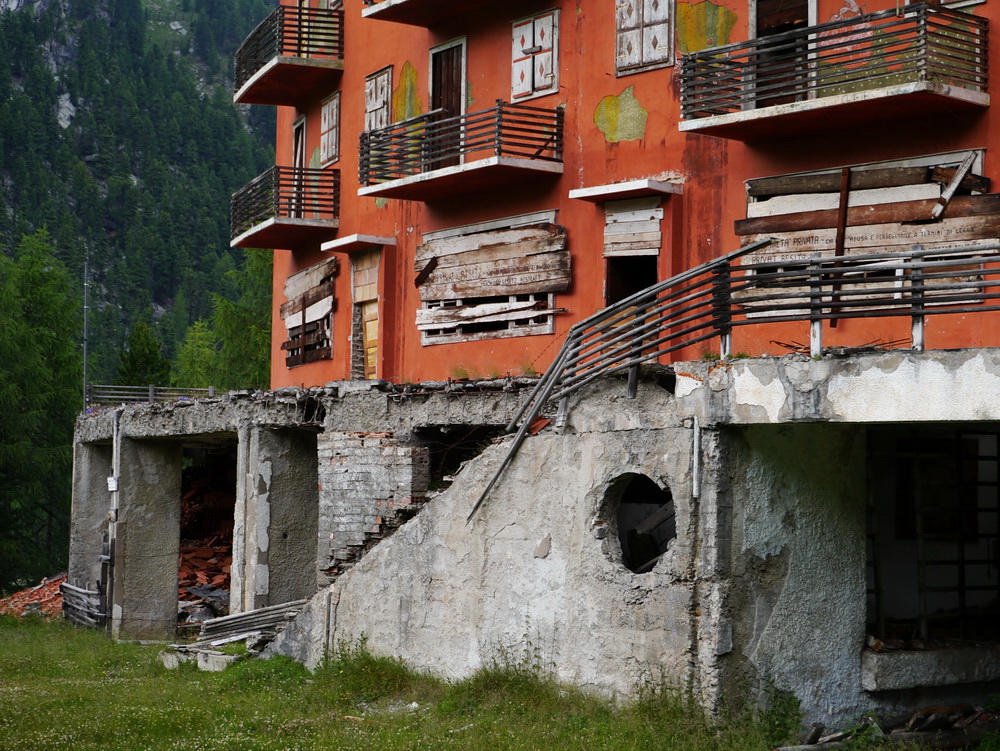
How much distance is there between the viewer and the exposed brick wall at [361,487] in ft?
49.6

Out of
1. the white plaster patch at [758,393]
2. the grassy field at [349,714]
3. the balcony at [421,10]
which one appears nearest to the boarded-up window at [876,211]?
the white plaster patch at [758,393]

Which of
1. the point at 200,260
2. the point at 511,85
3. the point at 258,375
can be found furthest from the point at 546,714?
the point at 200,260

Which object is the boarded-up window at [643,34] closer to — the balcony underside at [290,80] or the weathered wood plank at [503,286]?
the weathered wood plank at [503,286]

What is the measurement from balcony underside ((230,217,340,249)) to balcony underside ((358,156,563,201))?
3225 mm

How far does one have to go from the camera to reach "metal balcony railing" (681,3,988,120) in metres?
12.8

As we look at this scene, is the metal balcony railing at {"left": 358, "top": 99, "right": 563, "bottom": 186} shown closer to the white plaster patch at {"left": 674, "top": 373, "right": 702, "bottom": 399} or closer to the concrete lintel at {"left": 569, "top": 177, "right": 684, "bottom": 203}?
the concrete lintel at {"left": 569, "top": 177, "right": 684, "bottom": 203}

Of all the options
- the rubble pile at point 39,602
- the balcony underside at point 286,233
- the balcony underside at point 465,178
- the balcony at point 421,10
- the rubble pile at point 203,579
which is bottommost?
the rubble pile at point 39,602

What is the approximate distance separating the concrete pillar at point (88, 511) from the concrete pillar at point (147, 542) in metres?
2.69

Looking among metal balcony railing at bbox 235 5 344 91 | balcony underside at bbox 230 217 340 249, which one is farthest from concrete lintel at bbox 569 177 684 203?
metal balcony railing at bbox 235 5 344 91

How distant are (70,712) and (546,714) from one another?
16.9 feet

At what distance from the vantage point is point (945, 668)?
40.8ft

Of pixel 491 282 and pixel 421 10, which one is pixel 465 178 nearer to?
pixel 491 282

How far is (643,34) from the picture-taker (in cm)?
1625

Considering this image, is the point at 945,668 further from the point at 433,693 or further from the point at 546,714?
the point at 433,693
